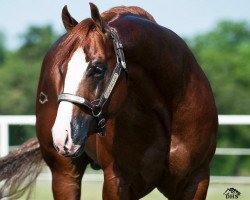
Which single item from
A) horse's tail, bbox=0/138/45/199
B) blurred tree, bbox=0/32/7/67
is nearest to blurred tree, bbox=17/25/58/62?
blurred tree, bbox=0/32/7/67

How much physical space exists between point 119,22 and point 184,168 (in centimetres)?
88

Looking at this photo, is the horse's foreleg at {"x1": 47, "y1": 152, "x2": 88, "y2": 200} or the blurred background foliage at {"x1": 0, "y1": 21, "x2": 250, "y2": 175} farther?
the blurred background foliage at {"x1": 0, "y1": 21, "x2": 250, "y2": 175}

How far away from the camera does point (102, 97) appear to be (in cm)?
372

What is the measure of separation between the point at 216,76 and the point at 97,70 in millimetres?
25275

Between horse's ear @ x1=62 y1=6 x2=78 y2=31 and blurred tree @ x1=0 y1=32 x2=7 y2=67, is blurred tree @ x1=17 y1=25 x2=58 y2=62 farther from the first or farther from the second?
horse's ear @ x1=62 y1=6 x2=78 y2=31

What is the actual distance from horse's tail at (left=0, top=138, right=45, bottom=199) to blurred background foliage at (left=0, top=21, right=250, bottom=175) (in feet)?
35.2

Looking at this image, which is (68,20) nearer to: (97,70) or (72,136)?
(97,70)

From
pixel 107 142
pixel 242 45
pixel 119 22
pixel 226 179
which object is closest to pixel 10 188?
pixel 107 142

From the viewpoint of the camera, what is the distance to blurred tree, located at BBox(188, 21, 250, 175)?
2225 centimetres

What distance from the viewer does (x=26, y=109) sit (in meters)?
26.5

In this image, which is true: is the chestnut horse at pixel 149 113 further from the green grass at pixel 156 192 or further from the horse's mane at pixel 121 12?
the green grass at pixel 156 192

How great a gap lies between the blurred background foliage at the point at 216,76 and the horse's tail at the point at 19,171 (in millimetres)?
10718

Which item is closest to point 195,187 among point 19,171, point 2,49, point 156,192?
point 19,171

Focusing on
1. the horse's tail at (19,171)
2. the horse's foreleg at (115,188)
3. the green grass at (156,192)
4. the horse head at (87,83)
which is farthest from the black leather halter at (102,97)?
the green grass at (156,192)
